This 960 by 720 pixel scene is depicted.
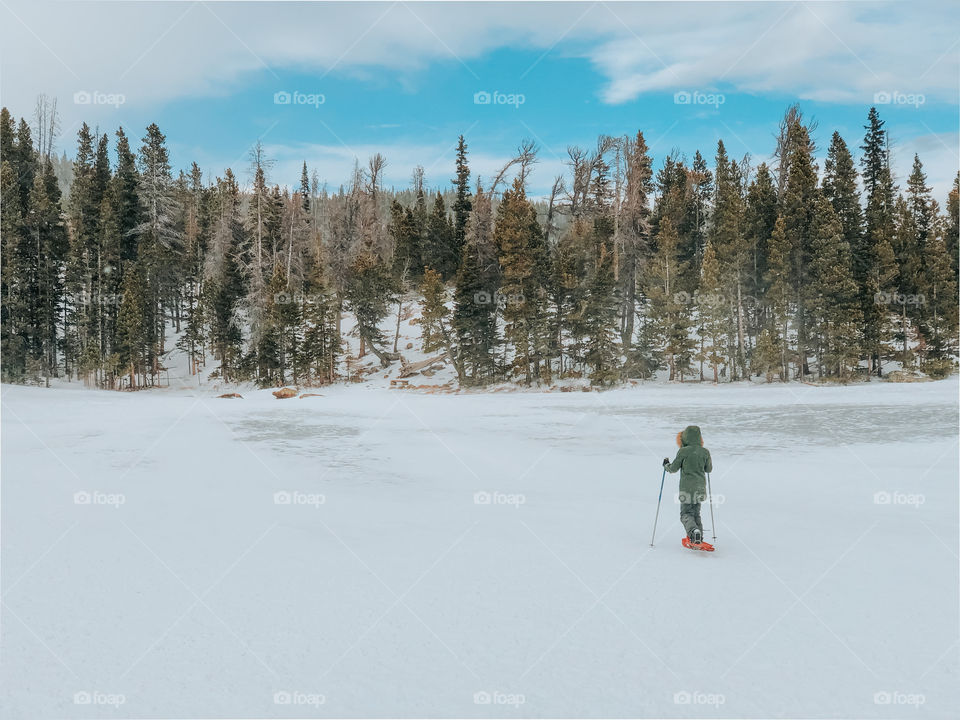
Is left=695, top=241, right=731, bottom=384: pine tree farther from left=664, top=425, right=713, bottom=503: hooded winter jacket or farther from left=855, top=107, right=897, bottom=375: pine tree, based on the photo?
left=664, top=425, right=713, bottom=503: hooded winter jacket

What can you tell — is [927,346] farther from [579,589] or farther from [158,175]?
[158,175]

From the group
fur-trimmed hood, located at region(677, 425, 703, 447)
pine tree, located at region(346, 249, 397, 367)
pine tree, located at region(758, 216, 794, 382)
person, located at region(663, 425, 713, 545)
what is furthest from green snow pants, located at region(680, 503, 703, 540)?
pine tree, located at region(346, 249, 397, 367)

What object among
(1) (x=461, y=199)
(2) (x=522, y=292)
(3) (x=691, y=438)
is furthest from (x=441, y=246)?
(3) (x=691, y=438)

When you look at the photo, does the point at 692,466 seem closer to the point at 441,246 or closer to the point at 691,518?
the point at 691,518

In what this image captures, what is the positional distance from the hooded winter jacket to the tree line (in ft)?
100

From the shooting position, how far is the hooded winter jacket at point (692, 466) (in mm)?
8484

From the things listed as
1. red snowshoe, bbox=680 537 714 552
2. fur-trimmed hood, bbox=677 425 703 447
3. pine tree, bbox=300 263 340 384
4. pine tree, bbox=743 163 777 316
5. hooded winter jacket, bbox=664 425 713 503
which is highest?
pine tree, bbox=743 163 777 316

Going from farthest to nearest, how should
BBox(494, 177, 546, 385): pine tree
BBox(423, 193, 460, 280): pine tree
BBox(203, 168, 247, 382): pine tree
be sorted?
BBox(423, 193, 460, 280): pine tree → BBox(203, 168, 247, 382): pine tree → BBox(494, 177, 546, 385): pine tree

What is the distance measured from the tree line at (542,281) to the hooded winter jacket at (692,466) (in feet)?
100

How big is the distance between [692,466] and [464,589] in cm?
379

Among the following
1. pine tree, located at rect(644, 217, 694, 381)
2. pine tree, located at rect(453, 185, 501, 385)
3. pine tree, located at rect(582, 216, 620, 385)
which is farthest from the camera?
pine tree, located at rect(453, 185, 501, 385)

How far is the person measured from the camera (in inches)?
333

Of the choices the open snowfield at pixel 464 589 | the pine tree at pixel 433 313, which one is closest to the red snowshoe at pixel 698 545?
the open snowfield at pixel 464 589

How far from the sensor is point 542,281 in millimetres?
41625
